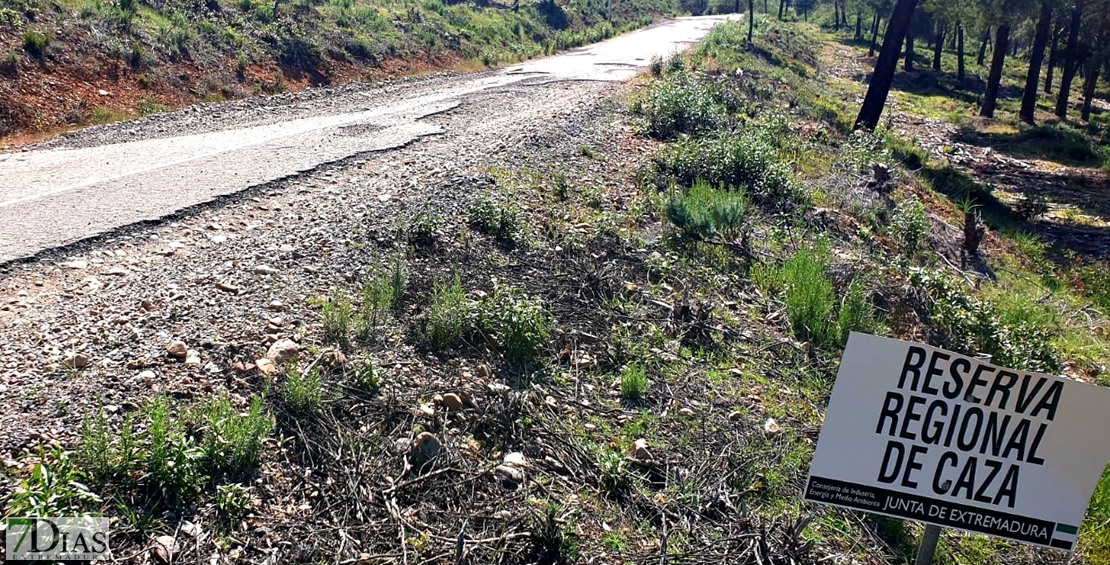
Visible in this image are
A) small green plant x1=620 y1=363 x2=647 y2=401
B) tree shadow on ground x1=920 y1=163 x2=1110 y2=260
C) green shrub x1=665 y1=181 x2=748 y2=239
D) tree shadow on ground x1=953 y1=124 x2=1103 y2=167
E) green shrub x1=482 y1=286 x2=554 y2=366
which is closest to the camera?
small green plant x1=620 y1=363 x2=647 y2=401

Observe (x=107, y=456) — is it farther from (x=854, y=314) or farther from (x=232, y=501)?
(x=854, y=314)

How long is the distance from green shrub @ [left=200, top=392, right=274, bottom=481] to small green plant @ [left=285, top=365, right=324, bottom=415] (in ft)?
0.63

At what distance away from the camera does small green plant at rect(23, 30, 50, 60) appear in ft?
36.4

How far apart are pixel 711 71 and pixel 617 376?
15080mm

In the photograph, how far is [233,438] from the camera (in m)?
3.35

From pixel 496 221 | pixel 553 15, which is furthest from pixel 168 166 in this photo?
pixel 553 15

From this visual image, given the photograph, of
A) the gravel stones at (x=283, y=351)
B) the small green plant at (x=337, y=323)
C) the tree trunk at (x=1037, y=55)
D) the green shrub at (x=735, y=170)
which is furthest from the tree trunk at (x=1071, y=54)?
the gravel stones at (x=283, y=351)

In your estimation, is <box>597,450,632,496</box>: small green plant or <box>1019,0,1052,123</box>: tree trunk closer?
<box>597,450,632,496</box>: small green plant

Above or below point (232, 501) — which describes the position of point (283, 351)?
above

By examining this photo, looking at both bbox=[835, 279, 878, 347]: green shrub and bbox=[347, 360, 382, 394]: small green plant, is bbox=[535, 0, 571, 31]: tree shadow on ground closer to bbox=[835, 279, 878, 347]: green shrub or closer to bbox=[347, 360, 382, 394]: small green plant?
bbox=[835, 279, 878, 347]: green shrub

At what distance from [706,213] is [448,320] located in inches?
140

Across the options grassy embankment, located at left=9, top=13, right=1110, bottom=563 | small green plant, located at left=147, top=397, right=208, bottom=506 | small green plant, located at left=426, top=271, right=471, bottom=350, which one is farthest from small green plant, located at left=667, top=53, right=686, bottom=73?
small green plant, located at left=147, top=397, right=208, bottom=506

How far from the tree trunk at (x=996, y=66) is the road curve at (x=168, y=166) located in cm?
1991

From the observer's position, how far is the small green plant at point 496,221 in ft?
20.9
